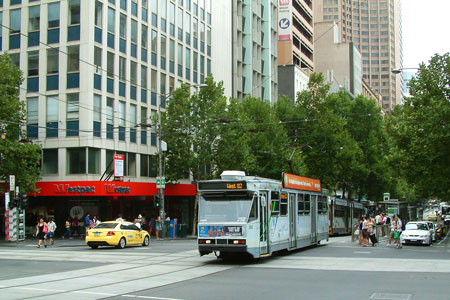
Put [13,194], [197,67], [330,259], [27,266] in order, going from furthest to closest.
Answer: [197,67] < [13,194] < [330,259] < [27,266]

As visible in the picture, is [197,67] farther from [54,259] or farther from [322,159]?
[54,259]

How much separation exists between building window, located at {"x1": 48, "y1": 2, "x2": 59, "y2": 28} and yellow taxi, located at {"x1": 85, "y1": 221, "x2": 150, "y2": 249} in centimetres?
1782

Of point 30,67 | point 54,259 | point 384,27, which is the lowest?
point 54,259

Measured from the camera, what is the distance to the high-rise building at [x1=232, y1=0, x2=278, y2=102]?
61656 mm

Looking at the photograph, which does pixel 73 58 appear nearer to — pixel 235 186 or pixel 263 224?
pixel 235 186

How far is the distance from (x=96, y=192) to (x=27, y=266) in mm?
18226

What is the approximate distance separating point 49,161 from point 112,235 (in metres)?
14.1

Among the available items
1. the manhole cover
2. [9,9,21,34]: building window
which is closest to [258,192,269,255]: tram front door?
the manhole cover

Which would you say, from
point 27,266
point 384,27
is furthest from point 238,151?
point 384,27

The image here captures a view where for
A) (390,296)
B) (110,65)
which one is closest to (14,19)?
(110,65)

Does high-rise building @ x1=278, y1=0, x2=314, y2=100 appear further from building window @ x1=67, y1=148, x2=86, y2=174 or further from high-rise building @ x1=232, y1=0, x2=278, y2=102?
Answer: building window @ x1=67, y1=148, x2=86, y2=174

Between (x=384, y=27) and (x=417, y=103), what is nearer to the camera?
(x=417, y=103)

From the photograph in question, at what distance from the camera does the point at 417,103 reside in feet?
103

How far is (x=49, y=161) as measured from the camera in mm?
39031
